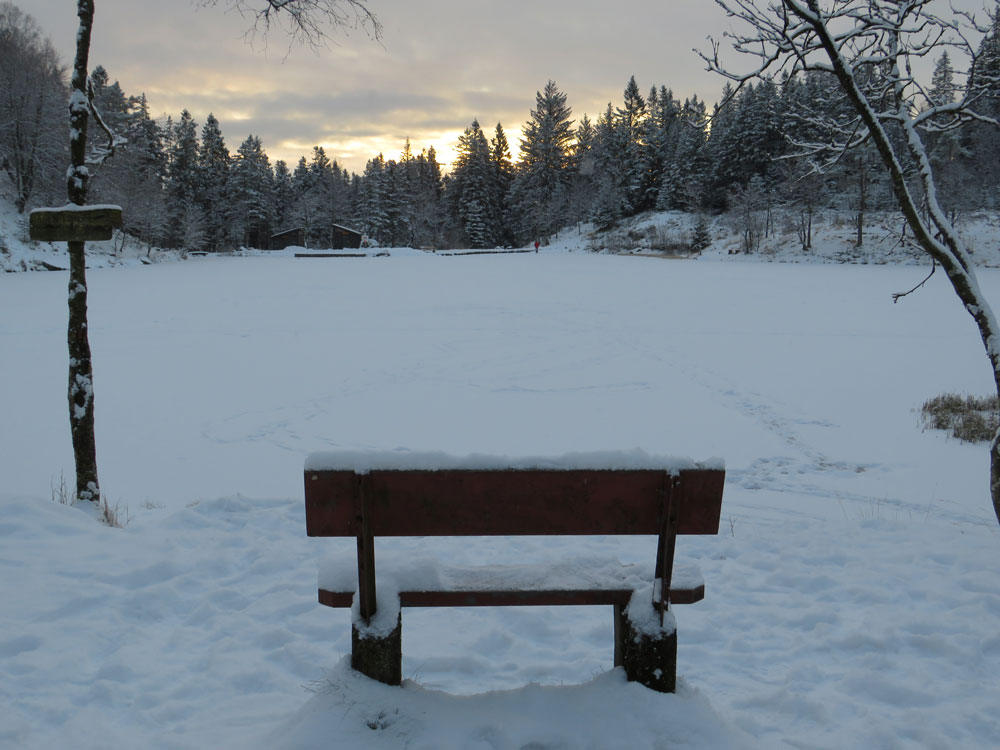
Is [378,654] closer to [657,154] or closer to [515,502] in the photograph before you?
[515,502]

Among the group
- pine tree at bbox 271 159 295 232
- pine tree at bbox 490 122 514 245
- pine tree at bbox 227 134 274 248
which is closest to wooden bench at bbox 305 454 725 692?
pine tree at bbox 227 134 274 248

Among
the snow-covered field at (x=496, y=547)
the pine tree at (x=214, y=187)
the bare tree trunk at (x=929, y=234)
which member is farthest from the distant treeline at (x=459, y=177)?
the bare tree trunk at (x=929, y=234)

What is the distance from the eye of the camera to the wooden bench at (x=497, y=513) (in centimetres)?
272

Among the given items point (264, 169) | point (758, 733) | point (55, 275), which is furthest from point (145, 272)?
point (264, 169)

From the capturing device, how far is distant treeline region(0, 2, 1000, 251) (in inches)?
1517

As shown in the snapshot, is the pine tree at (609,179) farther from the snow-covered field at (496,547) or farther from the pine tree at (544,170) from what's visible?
the snow-covered field at (496,547)

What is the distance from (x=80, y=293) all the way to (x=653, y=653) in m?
5.32

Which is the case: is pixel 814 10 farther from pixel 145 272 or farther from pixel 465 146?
pixel 465 146

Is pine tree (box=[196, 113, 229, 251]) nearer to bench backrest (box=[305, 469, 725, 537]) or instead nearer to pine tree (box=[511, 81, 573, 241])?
pine tree (box=[511, 81, 573, 241])

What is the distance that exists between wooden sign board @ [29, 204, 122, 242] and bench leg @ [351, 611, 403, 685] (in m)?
4.11

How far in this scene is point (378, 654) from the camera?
9.32 feet

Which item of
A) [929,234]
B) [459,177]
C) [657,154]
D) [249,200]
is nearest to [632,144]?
[657,154]

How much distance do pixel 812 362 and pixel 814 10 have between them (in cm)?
988

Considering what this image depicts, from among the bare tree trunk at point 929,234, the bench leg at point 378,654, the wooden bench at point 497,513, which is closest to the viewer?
the wooden bench at point 497,513
